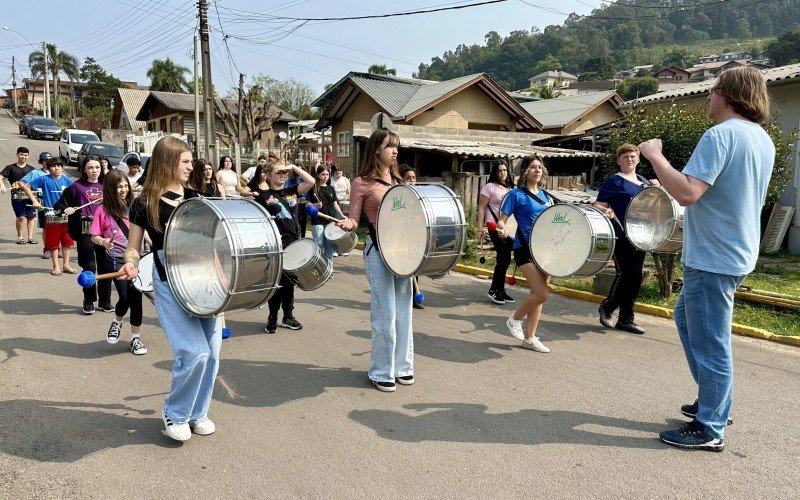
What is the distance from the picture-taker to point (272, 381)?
4.98m

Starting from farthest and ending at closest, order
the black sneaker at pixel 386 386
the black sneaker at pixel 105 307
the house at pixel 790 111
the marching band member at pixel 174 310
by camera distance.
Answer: the house at pixel 790 111, the black sneaker at pixel 105 307, the black sneaker at pixel 386 386, the marching band member at pixel 174 310

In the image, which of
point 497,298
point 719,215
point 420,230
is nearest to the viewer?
point 719,215

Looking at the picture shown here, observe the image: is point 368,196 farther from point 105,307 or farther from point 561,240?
point 105,307

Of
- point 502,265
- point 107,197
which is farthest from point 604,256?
point 107,197

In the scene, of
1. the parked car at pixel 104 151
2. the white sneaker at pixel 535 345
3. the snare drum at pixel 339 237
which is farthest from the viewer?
the parked car at pixel 104 151

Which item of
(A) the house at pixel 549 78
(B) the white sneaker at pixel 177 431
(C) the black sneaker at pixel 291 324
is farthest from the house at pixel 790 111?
(A) the house at pixel 549 78

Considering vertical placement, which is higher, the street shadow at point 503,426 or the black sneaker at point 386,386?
the black sneaker at point 386,386

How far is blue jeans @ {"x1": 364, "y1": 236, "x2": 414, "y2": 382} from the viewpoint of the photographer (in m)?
4.67

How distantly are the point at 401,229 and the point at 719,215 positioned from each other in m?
2.16

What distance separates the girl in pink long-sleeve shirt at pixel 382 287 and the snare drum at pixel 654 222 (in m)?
2.67

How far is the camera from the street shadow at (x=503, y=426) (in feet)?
13.0

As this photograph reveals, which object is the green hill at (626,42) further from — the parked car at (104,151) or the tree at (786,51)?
the parked car at (104,151)

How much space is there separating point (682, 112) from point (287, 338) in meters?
8.64

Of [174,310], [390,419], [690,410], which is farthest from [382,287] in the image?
[690,410]
